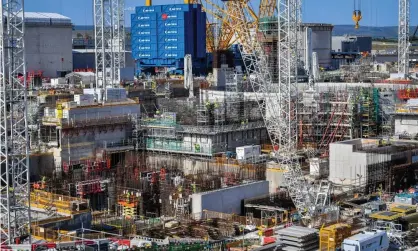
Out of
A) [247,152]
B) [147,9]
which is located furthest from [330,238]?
[147,9]

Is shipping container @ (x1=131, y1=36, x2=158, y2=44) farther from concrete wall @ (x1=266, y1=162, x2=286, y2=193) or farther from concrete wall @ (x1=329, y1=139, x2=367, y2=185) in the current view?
concrete wall @ (x1=329, y1=139, x2=367, y2=185)

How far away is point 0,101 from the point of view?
736 inches

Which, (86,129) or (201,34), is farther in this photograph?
(201,34)

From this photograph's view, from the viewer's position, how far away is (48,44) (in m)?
59.8

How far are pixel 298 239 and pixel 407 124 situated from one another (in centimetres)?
1552

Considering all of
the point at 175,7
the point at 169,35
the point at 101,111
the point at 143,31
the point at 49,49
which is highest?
the point at 175,7

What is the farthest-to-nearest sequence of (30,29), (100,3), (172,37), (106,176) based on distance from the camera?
(172,37)
(30,29)
(100,3)
(106,176)

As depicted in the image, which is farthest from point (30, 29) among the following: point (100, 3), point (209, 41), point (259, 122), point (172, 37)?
point (259, 122)

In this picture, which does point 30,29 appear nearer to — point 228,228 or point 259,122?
point 259,122

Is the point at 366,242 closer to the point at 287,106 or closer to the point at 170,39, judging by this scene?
the point at 287,106

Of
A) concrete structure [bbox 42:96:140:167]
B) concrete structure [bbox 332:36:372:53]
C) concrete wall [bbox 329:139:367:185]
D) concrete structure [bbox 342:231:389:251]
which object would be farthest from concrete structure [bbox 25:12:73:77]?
concrete structure [bbox 342:231:389:251]

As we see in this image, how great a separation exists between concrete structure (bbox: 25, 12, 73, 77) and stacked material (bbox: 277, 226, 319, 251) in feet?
141

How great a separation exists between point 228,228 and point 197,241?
2140 mm

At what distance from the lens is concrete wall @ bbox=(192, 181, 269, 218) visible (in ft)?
75.5
